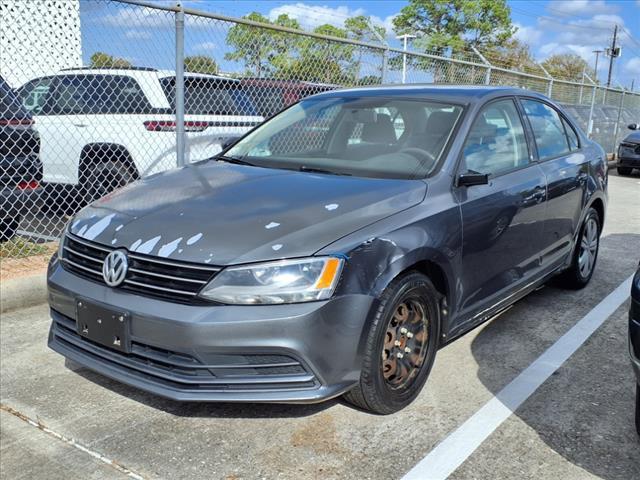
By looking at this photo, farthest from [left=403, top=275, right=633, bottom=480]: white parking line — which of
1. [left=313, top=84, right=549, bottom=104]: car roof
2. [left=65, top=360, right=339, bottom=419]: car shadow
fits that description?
[left=313, top=84, right=549, bottom=104]: car roof

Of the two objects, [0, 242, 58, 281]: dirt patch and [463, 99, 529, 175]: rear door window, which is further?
[0, 242, 58, 281]: dirt patch

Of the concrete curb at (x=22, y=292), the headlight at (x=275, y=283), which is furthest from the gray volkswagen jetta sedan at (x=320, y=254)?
the concrete curb at (x=22, y=292)

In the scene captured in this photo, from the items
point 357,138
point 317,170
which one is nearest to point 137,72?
point 357,138

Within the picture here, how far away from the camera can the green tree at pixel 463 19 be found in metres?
58.5

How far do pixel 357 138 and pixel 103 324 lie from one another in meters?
1.88

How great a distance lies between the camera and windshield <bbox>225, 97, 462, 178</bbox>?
3443mm

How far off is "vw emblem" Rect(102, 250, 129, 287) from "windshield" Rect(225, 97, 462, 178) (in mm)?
1212

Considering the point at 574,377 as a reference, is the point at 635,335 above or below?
above

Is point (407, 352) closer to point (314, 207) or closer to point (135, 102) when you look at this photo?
point (314, 207)

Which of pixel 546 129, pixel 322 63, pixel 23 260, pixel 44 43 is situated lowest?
pixel 23 260

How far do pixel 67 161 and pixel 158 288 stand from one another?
4963 mm

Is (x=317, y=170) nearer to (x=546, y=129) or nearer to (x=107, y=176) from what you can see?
(x=546, y=129)

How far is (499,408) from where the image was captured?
3.14m

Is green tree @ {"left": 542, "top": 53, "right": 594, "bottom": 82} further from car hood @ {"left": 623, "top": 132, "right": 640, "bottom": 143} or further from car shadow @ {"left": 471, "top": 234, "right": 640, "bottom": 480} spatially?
car shadow @ {"left": 471, "top": 234, "right": 640, "bottom": 480}
